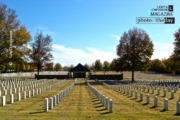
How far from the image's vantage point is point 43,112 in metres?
13.5

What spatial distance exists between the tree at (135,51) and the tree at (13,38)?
2337 cm

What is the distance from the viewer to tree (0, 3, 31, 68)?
157 feet

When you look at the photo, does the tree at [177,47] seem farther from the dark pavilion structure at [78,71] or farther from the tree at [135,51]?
the dark pavilion structure at [78,71]

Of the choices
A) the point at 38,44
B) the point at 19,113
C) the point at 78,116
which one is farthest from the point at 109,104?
the point at 38,44

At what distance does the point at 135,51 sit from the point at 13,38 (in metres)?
28.8

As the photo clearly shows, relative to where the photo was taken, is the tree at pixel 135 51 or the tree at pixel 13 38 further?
the tree at pixel 135 51

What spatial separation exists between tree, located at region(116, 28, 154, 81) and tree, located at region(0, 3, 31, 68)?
23.4 m

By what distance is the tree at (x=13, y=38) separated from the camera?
157 feet

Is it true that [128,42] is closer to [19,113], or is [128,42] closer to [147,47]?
[147,47]

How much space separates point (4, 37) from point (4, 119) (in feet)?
130

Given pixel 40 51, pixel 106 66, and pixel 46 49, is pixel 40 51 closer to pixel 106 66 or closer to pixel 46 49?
pixel 46 49

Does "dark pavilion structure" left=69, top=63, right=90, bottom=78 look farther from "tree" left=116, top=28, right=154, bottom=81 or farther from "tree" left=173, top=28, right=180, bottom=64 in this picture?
"tree" left=173, top=28, right=180, bottom=64

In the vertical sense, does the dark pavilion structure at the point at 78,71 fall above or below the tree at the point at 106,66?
below

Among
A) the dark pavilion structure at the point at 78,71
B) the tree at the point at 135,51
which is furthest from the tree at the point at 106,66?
the tree at the point at 135,51
